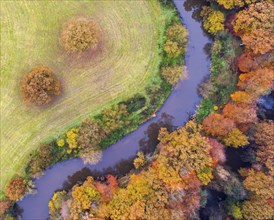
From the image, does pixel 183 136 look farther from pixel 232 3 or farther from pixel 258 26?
pixel 232 3

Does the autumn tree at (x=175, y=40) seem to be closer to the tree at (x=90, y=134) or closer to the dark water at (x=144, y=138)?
the dark water at (x=144, y=138)

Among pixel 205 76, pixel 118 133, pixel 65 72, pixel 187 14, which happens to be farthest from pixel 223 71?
pixel 65 72

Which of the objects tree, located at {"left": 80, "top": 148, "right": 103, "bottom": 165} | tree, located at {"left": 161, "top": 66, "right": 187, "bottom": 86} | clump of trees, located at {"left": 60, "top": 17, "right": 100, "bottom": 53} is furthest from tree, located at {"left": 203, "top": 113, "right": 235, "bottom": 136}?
clump of trees, located at {"left": 60, "top": 17, "right": 100, "bottom": 53}

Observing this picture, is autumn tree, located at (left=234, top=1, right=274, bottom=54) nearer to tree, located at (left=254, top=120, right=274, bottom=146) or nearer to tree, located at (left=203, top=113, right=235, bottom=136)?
tree, located at (left=254, top=120, right=274, bottom=146)

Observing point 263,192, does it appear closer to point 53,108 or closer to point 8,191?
point 53,108

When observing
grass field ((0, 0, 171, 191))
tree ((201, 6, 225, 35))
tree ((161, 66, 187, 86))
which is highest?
grass field ((0, 0, 171, 191))

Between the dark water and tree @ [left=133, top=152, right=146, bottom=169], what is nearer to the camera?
tree @ [left=133, top=152, right=146, bottom=169]

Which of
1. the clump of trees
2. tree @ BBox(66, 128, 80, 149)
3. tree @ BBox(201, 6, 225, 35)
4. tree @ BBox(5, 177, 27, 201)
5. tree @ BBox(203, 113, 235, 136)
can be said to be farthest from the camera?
tree @ BBox(201, 6, 225, 35)
